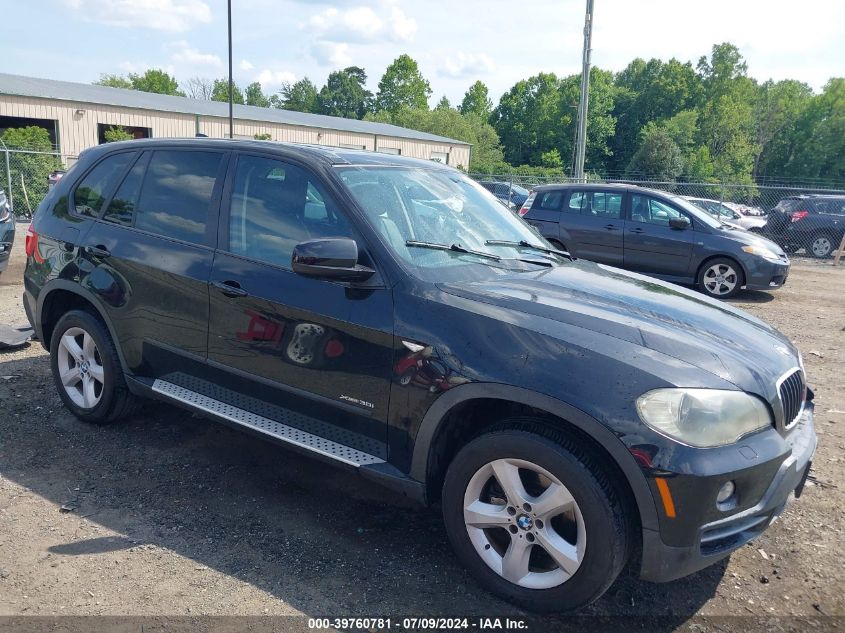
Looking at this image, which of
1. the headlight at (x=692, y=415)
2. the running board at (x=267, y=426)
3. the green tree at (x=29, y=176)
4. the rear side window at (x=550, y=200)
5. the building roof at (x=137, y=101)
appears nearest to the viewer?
the headlight at (x=692, y=415)

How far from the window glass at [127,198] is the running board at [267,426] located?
108 centimetres

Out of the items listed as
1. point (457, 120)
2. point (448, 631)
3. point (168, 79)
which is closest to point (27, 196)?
point (448, 631)

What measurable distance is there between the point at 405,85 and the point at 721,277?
93.7 meters

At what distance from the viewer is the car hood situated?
9.37 feet

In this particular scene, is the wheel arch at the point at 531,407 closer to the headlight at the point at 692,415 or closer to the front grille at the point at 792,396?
the headlight at the point at 692,415

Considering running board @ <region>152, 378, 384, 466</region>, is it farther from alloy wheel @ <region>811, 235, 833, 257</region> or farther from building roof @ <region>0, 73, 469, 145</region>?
building roof @ <region>0, 73, 469, 145</region>

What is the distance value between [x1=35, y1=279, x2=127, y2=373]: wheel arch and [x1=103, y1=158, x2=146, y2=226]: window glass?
0.51 meters

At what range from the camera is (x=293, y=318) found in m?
3.44

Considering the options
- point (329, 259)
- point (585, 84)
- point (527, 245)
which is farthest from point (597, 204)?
point (585, 84)

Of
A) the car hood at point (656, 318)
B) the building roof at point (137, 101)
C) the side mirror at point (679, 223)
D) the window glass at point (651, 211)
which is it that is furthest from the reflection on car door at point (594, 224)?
the building roof at point (137, 101)

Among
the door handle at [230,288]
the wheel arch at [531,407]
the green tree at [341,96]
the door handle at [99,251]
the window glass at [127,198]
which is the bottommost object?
the wheel arch at [531,407]

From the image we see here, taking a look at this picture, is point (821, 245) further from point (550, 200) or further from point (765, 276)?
point (550, 200)

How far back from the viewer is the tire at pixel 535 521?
8.77 feet

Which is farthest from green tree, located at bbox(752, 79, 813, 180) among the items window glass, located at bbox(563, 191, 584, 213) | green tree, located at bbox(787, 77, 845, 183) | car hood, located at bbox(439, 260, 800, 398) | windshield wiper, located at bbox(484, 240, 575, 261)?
car hood, located at bbox(439, 260, 800, 398)
